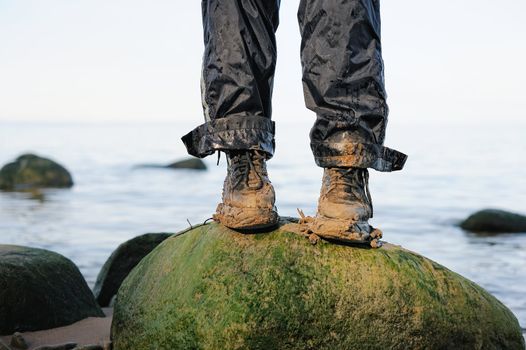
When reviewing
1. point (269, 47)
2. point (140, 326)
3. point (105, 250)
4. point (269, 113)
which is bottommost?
point (105, 250)

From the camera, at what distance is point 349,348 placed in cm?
331

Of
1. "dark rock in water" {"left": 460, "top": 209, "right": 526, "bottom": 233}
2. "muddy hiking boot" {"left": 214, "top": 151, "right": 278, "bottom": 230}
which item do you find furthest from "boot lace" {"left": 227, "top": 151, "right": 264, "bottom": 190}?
"dark rock in water" {"left": 460, "top": 209, "right": 526, "bottom": 233}

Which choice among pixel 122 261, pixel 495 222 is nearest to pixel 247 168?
pixel 122 261

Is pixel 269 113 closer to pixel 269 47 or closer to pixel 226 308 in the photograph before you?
pixel 269 47

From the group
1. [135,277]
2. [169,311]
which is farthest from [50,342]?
[169,311]

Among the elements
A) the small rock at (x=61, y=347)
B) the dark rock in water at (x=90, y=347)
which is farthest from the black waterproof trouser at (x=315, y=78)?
the small rock at (x=61, y=347)

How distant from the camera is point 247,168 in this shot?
3.46m

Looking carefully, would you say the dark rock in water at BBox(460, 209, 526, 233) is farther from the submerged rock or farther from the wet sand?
the submerged rock

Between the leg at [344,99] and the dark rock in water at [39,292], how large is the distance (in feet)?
6.09

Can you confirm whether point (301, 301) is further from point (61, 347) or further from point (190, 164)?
point (190, 164)

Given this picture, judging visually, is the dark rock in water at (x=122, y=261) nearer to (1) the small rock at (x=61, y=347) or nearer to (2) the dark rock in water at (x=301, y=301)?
(1) the small rock at (x=61, y=347)

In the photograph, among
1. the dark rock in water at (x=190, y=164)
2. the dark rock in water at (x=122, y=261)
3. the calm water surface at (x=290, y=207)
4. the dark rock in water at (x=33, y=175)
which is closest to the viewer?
the dark rock in water at (x=122, y=261)

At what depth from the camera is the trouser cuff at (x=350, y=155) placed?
3332mm

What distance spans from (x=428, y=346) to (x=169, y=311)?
1149 millimetres
